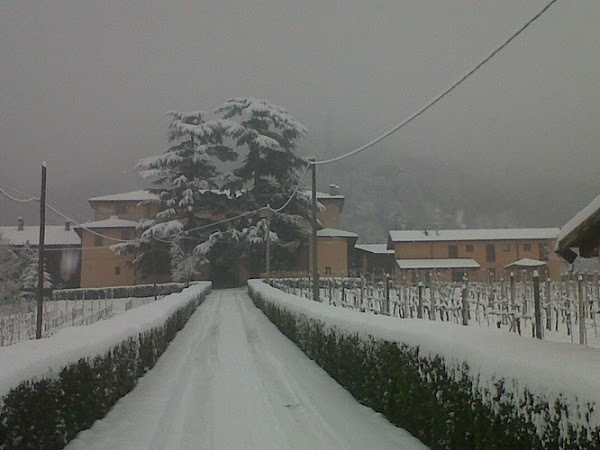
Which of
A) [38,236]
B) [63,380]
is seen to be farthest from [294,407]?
[38,236]

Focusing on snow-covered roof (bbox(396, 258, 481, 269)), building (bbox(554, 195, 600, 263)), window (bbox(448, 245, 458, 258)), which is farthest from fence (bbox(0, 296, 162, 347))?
window (bbox(448, 245, 458, 258))

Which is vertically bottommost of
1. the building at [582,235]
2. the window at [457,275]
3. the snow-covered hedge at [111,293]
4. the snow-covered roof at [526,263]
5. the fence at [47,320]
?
the fence at [47,320]

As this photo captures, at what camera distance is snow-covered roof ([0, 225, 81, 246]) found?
66.6 m

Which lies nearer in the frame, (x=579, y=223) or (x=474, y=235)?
(x=579, y=223)

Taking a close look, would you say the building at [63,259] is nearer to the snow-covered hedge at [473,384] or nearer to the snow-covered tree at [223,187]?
the snow-covered tree at [223,187]

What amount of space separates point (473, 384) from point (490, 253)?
6220 cm

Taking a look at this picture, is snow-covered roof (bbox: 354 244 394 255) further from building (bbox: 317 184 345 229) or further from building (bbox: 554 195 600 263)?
building (bbox: 554 195 600 263)

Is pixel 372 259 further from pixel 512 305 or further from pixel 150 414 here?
pixel 150 414

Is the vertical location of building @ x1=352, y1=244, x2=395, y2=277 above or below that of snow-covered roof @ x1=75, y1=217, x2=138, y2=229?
below

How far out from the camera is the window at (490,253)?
212 ft

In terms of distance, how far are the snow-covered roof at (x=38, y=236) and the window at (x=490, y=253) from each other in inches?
1748

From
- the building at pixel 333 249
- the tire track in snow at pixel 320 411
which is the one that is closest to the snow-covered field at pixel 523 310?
the tire track in snow at pixel 320 411

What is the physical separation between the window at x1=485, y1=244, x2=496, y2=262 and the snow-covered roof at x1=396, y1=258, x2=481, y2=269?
6.68ft

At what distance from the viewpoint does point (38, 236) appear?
217 ft
